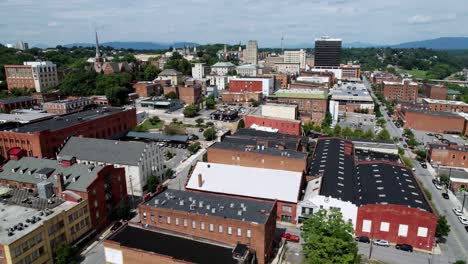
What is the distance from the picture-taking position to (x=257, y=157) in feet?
209

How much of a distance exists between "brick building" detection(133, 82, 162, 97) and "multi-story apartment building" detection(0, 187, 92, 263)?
115 m

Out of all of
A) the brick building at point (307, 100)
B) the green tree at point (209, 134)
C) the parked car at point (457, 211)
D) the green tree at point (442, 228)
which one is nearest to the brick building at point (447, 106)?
the brick building at point (307, 100)

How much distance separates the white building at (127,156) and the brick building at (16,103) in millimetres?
66038

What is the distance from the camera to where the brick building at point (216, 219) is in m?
38.9

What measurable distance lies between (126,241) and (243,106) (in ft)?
362

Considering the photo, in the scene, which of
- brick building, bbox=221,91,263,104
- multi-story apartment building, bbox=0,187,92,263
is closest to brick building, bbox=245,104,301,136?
brick building, bbox=221,91,263,104

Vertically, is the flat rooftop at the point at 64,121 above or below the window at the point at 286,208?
above

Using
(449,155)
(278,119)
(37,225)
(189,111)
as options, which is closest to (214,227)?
(37,225)

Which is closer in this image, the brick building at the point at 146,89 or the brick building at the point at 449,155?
the brick building at the point at 449,155

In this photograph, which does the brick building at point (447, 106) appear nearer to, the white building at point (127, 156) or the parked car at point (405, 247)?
the parked car at point (405, 247)

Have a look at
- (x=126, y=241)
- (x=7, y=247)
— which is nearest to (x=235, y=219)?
(x=126, y=241)

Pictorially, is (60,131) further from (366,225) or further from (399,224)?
(399,224)

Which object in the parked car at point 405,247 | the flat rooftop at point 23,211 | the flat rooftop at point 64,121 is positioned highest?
the flat rooftop at point 64,121

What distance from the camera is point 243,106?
143 m
